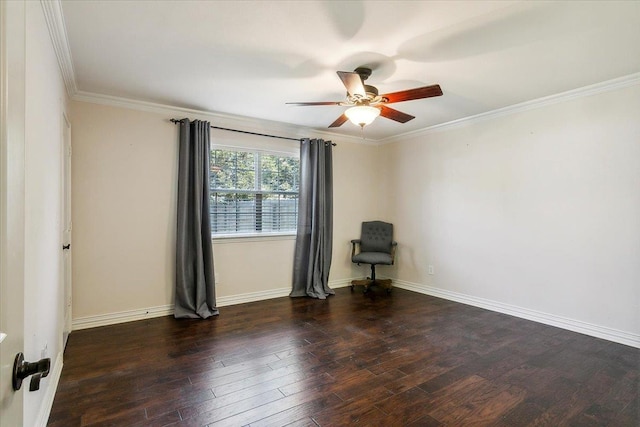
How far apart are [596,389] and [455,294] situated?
86.3 inches

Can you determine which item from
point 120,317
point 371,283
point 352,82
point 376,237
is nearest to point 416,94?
point 352,82

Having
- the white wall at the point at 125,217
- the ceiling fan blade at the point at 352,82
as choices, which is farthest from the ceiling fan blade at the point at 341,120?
the white wall at the point at 125,217

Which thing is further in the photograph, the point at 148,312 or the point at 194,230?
the point at 194,230

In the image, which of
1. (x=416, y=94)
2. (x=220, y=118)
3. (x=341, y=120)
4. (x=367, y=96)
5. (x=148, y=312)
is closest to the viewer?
(x=416, y=94)

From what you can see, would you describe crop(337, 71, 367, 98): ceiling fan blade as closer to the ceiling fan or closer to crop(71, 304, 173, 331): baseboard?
the ceiling fan

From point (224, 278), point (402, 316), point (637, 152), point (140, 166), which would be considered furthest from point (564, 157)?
point (140, 166)

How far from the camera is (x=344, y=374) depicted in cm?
251

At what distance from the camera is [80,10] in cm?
201

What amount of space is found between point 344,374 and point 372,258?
2.52 metres

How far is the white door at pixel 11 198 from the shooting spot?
1.95 feet

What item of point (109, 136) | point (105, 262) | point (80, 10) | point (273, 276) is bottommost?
point (273, 276)

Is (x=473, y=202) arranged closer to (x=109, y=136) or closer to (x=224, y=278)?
(x=224, y=278)

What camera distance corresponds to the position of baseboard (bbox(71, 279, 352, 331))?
341 cm

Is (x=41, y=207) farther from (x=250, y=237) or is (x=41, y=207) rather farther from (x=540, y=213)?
(x=540, y=213)
